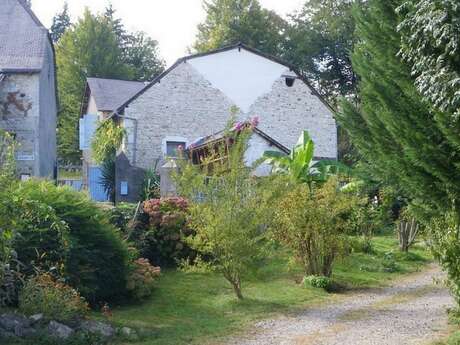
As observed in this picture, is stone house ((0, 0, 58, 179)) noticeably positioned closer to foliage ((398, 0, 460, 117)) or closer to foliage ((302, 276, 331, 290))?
foliage ((302, 276, 331, 290))

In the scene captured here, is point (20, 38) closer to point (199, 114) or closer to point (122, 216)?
point (199, 114)

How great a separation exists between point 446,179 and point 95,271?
6.39 meters

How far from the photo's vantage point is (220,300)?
12.4 meters

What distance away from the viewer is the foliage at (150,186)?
20.6 m

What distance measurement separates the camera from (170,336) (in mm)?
9609

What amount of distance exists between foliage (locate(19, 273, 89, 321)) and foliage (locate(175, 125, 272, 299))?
2979mm

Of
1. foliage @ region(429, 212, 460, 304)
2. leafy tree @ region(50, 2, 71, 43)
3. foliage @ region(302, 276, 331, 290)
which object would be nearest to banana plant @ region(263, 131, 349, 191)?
foliage @ region(302, 276, 331, 290)

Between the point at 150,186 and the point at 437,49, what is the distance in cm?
1485

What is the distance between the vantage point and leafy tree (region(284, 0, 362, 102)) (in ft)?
153

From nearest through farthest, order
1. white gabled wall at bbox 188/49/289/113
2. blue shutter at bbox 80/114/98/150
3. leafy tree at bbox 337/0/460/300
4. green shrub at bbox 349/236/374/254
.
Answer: leafy tree at bbox 337/0/460/300, green shrub at bbox 349/236/374/254, white gabled wall at bbox 188/49/289/113, blue shutter at bbox 80/114/98/150

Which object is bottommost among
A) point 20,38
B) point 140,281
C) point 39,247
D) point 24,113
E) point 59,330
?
point 59,330

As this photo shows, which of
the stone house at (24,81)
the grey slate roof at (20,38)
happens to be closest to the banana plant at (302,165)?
the stone house at (24,81)

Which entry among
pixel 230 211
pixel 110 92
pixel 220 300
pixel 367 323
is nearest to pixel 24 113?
pixel 110 92

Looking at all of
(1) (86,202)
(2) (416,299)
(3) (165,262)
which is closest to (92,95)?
(3) (165,262)
